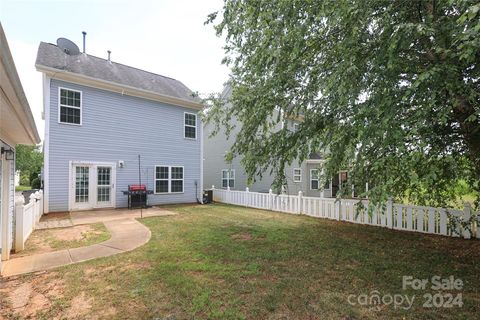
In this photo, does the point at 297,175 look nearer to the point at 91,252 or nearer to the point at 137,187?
the point at 137,187

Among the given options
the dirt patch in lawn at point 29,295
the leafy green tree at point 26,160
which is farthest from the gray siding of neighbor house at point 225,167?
the leafy green tree at point 26,160

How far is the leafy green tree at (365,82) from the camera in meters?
3.07

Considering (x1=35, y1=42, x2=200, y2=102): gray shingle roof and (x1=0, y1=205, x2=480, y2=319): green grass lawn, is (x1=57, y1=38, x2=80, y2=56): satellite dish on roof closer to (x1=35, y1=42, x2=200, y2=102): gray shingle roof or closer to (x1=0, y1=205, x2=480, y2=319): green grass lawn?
(x1=35, y1=42, x2=200, y2=102): gray shingle roof

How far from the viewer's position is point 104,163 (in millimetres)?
10883

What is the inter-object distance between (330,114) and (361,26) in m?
1.41

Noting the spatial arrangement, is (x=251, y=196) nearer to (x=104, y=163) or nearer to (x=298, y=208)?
(x=298, y=208)

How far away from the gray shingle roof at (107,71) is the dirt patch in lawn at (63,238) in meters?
5.52

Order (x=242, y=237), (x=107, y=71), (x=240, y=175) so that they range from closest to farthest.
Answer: (x=242, y=237) < (x=107, y=71) < (x=240, y=175)

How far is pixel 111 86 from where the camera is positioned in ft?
35.9

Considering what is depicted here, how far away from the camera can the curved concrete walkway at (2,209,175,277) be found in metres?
4.54

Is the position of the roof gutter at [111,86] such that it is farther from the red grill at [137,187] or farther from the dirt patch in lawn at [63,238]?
the dirt patch in lawn at [63,238]

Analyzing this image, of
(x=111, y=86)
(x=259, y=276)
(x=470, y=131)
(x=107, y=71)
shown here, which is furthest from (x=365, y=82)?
(x=107, y=71)

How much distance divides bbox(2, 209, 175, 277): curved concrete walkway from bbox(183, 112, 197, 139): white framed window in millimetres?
6143

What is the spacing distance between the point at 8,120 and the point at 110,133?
7.93m
